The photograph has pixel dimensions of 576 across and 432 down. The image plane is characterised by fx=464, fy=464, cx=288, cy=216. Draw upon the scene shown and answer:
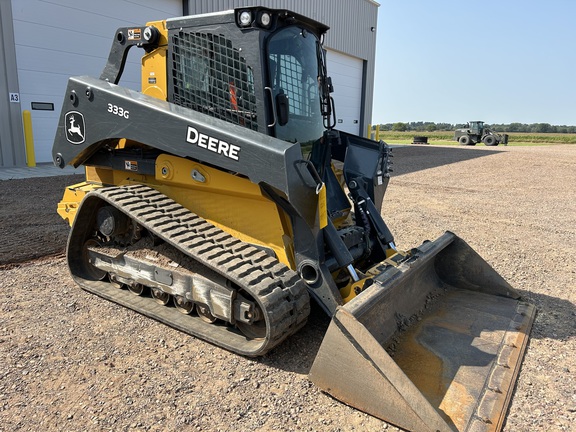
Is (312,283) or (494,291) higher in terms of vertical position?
(312,283)

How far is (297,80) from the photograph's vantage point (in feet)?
12.6

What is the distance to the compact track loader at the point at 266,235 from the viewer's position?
2.90 metres

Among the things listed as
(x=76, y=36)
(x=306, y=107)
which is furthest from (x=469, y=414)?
(x=76, y=36)

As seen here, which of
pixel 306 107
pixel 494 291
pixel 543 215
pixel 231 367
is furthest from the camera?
pixel 543 215

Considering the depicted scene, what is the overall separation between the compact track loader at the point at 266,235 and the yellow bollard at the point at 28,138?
792 cm

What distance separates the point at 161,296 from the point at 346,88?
69.4 ft

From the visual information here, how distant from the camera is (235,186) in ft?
11.6

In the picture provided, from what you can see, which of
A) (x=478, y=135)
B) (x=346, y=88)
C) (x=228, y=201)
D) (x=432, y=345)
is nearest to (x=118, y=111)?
(x=228, y=201)

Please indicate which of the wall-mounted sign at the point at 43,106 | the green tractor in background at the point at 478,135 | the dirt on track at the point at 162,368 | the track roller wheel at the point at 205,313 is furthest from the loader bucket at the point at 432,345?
the green tractor in background at the point at 478,135

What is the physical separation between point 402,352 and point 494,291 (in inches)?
59.2

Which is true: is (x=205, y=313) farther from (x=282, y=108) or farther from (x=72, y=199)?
(x=72, y=199)

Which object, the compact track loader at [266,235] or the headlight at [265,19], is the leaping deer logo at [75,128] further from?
the headlight at [265,19]

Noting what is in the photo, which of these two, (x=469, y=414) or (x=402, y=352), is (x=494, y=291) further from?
(x=469, y=414)

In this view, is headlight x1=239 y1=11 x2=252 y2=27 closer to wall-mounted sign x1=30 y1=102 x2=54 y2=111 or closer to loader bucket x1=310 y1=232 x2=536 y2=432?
loader bucket x1=310 y1=232 x2=536 y2=432
